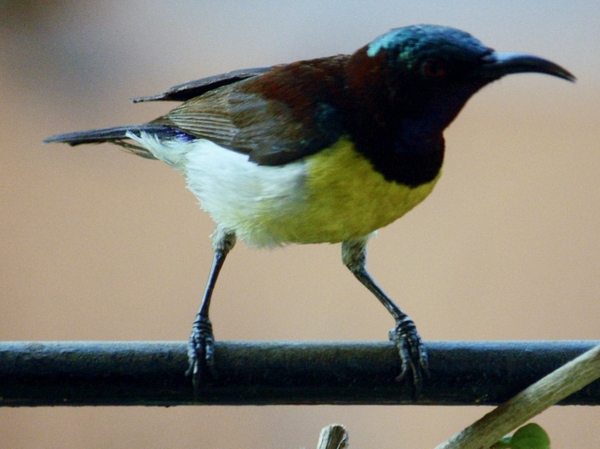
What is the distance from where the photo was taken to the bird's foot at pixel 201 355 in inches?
29.2

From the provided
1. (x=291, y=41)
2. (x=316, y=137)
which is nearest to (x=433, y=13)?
(x=291, y=41)

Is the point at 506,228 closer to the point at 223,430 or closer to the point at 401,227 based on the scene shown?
the point at 401,227

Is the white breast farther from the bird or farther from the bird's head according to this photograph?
the bird's head

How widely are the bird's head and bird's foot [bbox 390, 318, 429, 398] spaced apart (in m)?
0.23

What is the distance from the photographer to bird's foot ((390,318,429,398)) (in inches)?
30.5

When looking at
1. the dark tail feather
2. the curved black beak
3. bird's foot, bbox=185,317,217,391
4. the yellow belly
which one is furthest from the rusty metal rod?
the dark tail feather

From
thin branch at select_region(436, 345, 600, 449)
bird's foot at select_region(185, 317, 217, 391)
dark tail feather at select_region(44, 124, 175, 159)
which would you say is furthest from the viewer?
dark tail feather at select_region(44, 124, 175, 159)

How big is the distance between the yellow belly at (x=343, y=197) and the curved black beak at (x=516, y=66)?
156 millimetres

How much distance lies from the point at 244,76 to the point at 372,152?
294 mm

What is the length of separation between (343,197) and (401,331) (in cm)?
24

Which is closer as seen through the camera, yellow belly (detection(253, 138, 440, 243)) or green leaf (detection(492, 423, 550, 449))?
green leaf (detection(492, 423, 550, 449))

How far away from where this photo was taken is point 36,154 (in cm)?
198

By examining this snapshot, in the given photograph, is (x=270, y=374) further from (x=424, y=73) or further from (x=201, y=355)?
(x=424, y=73)

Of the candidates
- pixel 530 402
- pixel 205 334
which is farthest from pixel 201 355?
pixel 530 402
